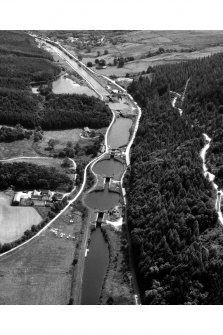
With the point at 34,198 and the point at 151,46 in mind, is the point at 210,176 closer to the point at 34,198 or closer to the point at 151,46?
the point at 34,198

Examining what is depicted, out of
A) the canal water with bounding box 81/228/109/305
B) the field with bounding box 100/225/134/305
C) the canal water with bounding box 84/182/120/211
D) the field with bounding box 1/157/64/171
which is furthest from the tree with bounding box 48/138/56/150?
the field with bounding box 100/225/134/305

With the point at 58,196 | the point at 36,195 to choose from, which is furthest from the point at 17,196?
the point at 58,196

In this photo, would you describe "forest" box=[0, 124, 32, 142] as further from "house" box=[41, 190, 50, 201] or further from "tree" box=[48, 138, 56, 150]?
"house" box=[41, 190, 50, 201]

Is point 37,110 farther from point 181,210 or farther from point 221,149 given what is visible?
point 181,210

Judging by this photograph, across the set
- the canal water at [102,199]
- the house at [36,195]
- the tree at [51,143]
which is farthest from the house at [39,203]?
the tree at [51,143]

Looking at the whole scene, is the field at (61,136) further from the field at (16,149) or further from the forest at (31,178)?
the forest at (31,178)
